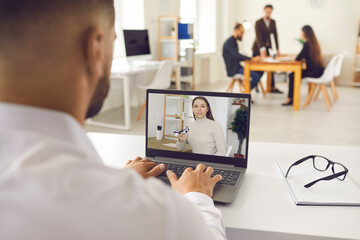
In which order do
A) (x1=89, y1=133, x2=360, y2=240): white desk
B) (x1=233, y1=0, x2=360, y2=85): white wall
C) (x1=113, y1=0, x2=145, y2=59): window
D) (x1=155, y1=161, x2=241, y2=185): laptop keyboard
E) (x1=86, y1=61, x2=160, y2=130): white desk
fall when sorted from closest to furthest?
1. (x1=89, y1=133, x2=360, y2=240): white desk
2. (x1=155, y1=161, x2=241, y2=185): laptop keyboard
3. (x1=86, y1=61, x2=160, y2=130): white desk
4. (x1=113, y1=0, x2=145, y2=59): window
5. (x1=233, y1=0, x2=360, y2=85): white wall

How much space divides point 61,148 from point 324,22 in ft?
28.2

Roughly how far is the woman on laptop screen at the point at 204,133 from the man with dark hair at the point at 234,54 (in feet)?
15.8

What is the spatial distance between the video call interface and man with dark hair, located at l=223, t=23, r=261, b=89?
15.7ft

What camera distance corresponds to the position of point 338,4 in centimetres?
787

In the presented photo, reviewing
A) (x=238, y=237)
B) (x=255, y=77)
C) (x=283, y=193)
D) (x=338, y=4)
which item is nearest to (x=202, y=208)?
(x=238, y=237)

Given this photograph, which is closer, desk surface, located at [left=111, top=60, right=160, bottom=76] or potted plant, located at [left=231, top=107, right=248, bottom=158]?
potted plant, located at [left=231, top=107, right=248, bottom=158]

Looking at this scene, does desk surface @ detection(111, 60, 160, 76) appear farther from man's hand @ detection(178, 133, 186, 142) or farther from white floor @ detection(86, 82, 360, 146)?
man's hand @ detection(178, 133, 186, 142)

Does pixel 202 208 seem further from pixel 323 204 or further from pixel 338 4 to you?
pixel 338 4

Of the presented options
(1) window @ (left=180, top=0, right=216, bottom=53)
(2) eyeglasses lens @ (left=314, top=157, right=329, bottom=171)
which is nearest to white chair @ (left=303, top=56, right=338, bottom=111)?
(1) window @ (left=180, top=0, right=216, bottom=53)

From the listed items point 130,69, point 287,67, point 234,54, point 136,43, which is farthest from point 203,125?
point 234,54

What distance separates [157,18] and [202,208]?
5.64 meters

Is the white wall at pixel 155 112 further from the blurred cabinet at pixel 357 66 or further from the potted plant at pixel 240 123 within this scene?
the blurred cabinet at pixel 357 66

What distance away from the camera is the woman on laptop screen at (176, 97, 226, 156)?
3.62 feet

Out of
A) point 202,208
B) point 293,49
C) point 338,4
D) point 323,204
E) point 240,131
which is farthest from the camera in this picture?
point 293,49
